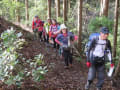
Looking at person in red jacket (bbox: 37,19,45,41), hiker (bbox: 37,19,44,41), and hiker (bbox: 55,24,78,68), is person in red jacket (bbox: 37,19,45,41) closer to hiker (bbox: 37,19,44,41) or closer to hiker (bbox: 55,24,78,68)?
hiker (bbox: 37,19,44,41)

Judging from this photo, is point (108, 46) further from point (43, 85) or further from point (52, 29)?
point (52, 29)

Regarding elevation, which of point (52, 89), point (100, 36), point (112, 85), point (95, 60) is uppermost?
point (100, 36)

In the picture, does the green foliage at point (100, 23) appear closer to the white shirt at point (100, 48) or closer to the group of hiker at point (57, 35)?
the group of hiker at point (57, 35)

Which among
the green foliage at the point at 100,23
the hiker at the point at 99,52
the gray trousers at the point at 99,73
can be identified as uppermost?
the green foliage at the point at 100,23

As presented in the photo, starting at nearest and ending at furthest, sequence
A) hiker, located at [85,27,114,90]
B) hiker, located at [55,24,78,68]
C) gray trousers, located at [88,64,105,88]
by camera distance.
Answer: hiker, located at [85,27,114,90] → gray trousers, located at [88,64,105,88] → hiker, located at [55,24,78,68]

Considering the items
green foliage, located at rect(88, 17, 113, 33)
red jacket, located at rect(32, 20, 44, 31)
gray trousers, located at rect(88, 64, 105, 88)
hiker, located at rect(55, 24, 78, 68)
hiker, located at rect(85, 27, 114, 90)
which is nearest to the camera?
hiker, located at rect(85, 27, 114, 90)

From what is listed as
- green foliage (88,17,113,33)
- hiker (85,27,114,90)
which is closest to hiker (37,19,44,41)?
green foliage (88,17,113,33)

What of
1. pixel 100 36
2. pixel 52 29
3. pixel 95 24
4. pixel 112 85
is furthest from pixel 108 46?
pixel 95 24

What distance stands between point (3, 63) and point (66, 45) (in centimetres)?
376

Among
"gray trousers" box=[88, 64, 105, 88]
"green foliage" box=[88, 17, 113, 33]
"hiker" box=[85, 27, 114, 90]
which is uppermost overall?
"green foliage" box=[88, 17, 113, 33]

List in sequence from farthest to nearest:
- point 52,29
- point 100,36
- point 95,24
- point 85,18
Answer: point 85,18 → point 95,24 → point 52,29 → point 100,36

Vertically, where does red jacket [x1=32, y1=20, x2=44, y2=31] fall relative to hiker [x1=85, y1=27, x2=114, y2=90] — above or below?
above

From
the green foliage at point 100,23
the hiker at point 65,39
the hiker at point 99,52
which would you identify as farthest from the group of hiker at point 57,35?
the green foliage at point 100,23

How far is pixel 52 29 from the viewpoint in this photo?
900 centimetres
